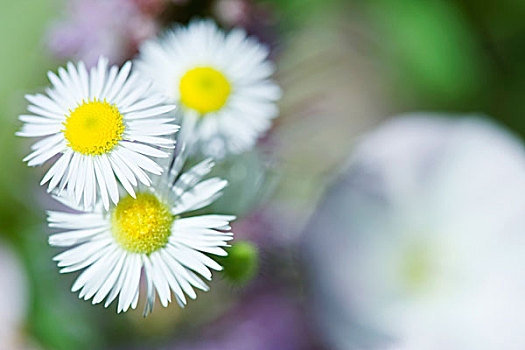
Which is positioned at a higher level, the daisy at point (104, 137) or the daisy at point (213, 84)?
the daisy at point (213, 84)

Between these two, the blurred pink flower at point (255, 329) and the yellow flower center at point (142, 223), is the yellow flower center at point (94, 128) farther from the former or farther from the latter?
the blurred pink flower at point (255, 329)

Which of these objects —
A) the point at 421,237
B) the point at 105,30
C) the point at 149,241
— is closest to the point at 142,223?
the point at 149,241

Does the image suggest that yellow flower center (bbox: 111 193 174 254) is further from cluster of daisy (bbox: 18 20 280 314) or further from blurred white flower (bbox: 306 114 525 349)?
blurred white flower (bbox: 306 114 525 349)

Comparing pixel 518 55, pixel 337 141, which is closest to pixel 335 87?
A: pixel 337 141

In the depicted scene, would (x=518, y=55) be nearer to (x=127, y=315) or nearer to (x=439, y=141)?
(x=439, y=141)

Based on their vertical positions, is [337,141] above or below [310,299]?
above

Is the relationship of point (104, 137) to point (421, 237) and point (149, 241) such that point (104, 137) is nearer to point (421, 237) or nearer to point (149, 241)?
point (149, 241)

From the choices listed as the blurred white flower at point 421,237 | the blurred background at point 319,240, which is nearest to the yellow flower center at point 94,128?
the blurred background at point 319,240
